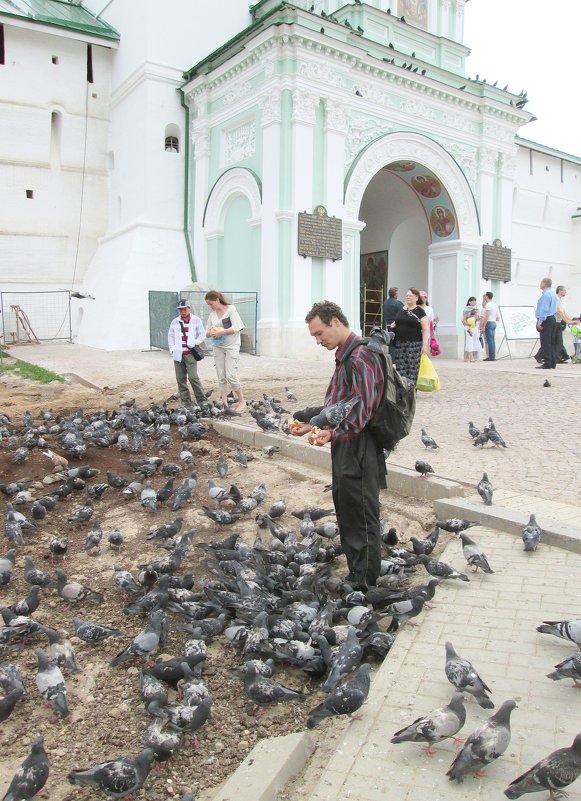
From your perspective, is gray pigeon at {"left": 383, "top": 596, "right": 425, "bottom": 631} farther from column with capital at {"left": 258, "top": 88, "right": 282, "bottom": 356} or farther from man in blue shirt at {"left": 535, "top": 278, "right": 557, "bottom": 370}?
column with capital at {"left": 258, "top": 88, "right": 282, "bottom": 356}

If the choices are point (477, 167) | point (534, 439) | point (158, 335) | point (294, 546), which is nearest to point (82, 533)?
point (294, 546)

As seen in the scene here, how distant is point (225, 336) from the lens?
32.8ft

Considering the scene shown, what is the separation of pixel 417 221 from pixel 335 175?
7.70m

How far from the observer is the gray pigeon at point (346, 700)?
9.29 feet

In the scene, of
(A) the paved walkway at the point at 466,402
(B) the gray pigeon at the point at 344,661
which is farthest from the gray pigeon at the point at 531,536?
(B) the gray pigeon at the point at 344,661

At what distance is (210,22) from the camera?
2266 centimetres

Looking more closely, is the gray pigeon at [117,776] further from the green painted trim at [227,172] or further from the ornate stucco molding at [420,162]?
the ornate stucco molding at [420,162]

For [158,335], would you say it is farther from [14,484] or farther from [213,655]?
→ [213,655]

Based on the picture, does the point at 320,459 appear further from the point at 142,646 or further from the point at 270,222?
the point at 270,222

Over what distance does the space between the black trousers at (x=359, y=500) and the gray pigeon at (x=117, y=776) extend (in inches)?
78.0

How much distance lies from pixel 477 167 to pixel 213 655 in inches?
892

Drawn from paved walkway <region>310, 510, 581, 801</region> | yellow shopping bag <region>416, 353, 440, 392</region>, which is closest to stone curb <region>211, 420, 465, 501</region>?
paved walkway <region>310, 510, 581, 801</region>

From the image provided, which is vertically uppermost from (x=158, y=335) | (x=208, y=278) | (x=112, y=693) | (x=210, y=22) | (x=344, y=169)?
(x=210, y=22)

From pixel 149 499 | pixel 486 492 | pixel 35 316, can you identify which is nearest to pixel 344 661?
pixel 486 492
